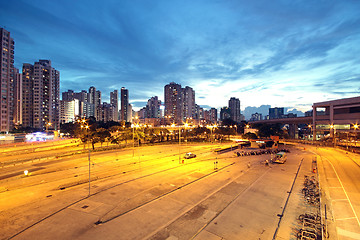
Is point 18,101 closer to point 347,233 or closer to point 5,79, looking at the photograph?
point 5,79

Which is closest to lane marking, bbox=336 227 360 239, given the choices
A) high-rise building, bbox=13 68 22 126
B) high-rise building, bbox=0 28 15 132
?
high-rise building, bbox=0 28 15 132

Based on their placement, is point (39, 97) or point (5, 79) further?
point (39, 97)

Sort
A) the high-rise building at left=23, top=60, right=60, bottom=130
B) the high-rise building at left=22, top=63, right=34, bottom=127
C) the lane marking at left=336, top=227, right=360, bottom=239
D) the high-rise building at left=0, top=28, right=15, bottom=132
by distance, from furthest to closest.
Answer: the high-rise building at left=22, top=63, right=34, bottom=127 → the high-rise building at left=23, top=60, right=60, bottom=130 → the high-rise building at left=0, top=28, right=15, bottom=132 → the lane marking at left=336, top=227, right=360, bottom=239

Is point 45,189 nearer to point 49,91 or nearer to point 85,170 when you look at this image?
point 85,170

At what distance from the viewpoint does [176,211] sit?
14859 millimetres

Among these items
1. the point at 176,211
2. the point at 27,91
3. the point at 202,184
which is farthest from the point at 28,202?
the point at 27,91

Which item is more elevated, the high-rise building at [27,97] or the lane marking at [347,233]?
the high-rise building at [27,97]

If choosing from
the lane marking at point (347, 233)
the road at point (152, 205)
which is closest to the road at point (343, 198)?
the lane marking at point (347, 233)

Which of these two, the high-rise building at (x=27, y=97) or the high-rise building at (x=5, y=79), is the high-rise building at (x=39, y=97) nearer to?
the high-rise building at (x=27, y=97)

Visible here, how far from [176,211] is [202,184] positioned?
23.9 ft

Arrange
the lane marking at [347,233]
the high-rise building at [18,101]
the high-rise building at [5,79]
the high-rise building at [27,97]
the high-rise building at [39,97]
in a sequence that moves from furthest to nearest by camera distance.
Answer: the high-rise building at [27,97], the high-rise building at [18,101], the high-rise building at [39,97], the high-rise building at [5,79], the lane marking at [347,233]

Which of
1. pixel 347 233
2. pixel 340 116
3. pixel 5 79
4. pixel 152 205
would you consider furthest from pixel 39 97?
pixel 340 116

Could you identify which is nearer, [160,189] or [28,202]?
[28,202]

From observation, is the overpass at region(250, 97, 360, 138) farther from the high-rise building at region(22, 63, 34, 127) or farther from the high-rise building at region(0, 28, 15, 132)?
the high-rise building at region(22, 63, 34, 127)
